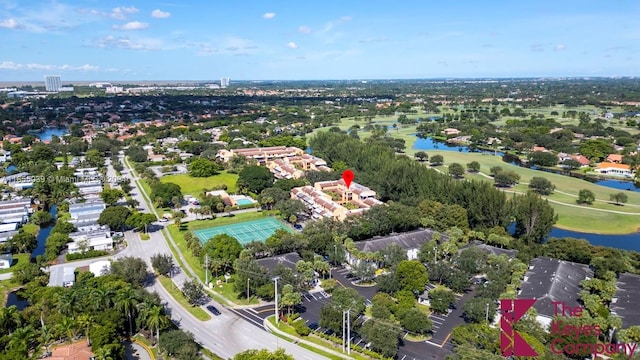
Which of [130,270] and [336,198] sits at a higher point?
[336,198]

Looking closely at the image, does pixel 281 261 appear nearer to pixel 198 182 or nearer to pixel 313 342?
pixel 313 342

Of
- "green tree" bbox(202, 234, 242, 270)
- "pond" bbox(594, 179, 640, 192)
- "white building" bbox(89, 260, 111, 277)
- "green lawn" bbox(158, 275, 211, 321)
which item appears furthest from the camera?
"pond" bbox(594, 179, 640, 192)

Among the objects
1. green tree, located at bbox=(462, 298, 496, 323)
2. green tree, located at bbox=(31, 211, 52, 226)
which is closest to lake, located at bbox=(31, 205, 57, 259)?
green tree, located at bbox=(31, 211, 52, 226)

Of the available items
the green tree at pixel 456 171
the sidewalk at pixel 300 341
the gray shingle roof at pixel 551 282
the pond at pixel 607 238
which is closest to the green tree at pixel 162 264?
the sidewalk at pixel 300 341

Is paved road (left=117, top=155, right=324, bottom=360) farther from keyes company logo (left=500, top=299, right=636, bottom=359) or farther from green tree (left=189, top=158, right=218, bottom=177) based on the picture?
green tree (left=189, top=158, right=218, bottom=177)

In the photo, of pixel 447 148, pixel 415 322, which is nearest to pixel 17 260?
pixel 415 322

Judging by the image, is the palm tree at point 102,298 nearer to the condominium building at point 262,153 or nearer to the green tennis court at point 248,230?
the green tennis court at point 248,230

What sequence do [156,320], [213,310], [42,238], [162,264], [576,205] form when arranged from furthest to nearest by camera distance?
[576,205], [42,238], [162,264], [213,310], [156,320]
